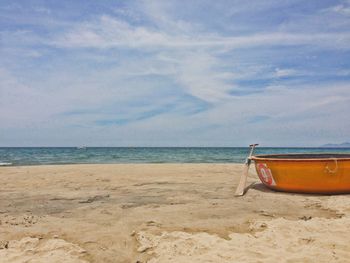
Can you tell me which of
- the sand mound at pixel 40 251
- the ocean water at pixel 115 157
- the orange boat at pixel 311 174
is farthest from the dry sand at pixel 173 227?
the ocean water at pixel 115 157

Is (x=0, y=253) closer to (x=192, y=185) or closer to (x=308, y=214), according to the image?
(x=308, y=214)

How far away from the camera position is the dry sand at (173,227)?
3152mm

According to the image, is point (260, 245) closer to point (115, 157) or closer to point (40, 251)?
point (40, 251)

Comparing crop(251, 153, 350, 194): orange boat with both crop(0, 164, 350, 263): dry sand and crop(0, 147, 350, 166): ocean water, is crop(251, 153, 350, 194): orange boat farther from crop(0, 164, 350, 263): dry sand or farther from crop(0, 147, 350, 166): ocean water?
crop(0, 147, 350, 166): ocean water

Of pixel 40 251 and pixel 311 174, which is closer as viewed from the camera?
pixel 40 251

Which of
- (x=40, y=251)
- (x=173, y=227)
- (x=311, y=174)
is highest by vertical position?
(x=311, y=174)

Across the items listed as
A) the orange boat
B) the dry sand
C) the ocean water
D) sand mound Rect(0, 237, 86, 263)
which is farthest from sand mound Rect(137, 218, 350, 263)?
the ocean water

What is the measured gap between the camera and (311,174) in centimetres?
619

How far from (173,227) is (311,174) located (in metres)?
3.41

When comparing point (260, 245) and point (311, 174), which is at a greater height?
point (311, 174)

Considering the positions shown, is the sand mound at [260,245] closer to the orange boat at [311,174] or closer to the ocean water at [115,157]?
Answer: the orange boat at [311,174]

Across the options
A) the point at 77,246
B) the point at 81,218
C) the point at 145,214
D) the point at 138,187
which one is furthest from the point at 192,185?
the point at 77,246

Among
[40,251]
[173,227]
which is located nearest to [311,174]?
[173,227]

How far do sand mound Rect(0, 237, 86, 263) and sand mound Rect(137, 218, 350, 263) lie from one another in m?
0.66
